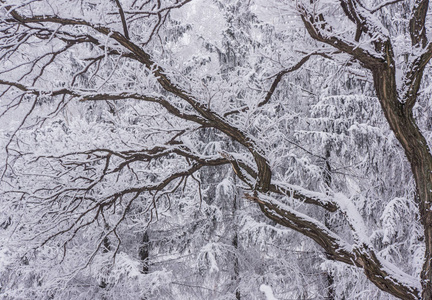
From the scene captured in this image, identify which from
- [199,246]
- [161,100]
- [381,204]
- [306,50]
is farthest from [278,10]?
[199,246]

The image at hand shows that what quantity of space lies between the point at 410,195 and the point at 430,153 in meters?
4.10

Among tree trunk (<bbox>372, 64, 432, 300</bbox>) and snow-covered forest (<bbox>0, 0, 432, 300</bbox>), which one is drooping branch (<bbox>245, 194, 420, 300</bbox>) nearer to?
snow-covered forest (<bbox>0, 0, 432, 300</bbox>)

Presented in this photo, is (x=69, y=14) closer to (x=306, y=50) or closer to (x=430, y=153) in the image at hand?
(x=306, y=50)

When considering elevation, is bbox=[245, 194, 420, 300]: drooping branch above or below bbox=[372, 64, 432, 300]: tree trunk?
below

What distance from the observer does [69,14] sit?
407 cm

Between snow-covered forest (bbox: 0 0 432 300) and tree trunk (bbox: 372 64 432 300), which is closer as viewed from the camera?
tree trunk (bbox: 372 64 432 300)

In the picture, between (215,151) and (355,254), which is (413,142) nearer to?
(355,254)

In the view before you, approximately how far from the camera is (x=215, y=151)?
272 inches

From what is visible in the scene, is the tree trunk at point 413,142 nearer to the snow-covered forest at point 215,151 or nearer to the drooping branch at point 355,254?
the snow-covered forest at point 215,151

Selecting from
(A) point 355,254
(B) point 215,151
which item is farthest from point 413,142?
(B) point 215,151

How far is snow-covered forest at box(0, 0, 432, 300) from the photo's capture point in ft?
12.1

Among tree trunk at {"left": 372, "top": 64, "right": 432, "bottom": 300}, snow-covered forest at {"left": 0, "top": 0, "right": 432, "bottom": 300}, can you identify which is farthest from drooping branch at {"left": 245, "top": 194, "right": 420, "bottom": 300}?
tree trunk at {"left": 372, "top": 64, "right": 432, "bottom": 300}

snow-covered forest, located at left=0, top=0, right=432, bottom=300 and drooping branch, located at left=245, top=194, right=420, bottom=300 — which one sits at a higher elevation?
snow-covered forest, located at left=0, top=0, right=432, bottom=300

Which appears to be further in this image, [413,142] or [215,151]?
[215,151]
